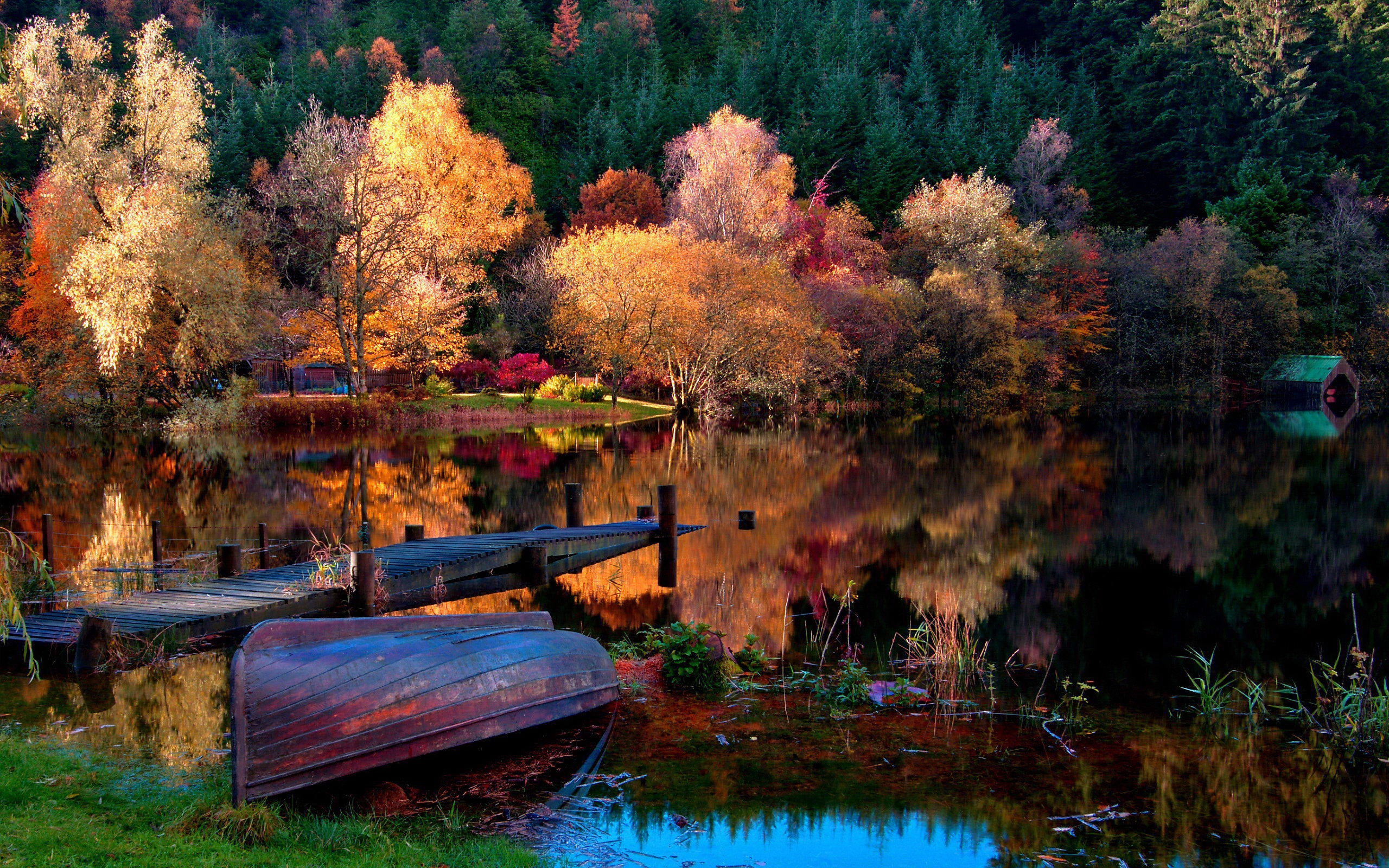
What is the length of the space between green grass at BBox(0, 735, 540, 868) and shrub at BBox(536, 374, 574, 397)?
3707cm

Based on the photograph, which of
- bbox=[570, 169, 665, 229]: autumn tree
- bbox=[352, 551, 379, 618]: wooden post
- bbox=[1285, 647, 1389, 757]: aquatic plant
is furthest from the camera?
bbox=[570, 169, 665, 229]: autumn tree

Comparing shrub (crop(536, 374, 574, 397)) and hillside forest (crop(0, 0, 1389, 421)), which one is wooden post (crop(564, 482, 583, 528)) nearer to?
hillside forest (crop(0, 0, 1389, 421))

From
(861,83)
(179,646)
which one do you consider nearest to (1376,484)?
(179,646)

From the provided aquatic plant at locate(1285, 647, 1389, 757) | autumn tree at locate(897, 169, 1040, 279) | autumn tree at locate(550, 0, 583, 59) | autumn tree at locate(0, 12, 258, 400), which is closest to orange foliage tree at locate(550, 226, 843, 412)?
autumn tree at locate(897, 169, 1040, 279)

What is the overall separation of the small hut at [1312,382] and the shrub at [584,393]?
38.6m

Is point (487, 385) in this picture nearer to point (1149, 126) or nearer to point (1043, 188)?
point (1043, 188)

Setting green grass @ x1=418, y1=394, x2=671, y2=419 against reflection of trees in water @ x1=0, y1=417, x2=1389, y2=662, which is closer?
reflection of trees in water @ x1=0, y1=417, x2=1389, y2=662

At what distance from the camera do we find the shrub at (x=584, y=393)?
43.5 m

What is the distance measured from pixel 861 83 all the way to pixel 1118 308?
28.9 metres

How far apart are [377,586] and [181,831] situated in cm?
623

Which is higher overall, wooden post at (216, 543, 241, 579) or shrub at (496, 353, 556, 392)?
shrub at (496, 353, 556, 392)

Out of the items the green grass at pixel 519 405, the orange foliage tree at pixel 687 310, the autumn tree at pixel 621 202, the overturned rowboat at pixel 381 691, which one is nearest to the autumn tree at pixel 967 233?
the orange foliage tree at pixel 687 310

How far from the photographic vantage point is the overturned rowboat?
6.45 metres

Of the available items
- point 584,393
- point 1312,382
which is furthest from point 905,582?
point 1312,382
